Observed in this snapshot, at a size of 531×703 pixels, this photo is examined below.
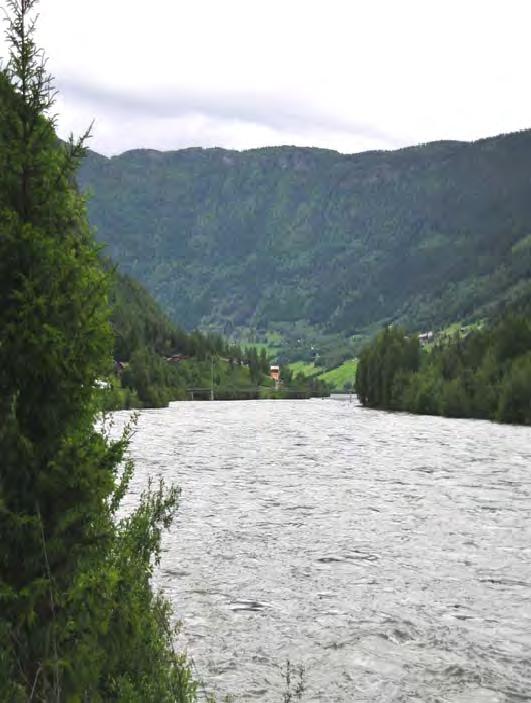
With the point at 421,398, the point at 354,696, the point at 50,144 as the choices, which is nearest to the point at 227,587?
the point at 354,696

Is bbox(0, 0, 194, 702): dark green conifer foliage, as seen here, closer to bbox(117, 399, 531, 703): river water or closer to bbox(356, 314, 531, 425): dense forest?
bbox(117, 399, 531, 703): river water

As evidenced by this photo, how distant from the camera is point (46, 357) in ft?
41.0

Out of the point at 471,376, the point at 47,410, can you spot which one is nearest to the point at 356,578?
the point at 47,410

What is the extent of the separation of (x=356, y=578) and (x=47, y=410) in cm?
2125

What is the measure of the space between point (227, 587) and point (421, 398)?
140 meters

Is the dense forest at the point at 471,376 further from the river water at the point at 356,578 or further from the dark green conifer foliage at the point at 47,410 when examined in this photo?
the dark green conifer foliage at the point at 47,410

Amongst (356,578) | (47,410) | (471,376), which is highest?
(471,376)

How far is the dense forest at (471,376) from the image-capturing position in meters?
134

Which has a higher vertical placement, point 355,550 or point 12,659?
point 12,659

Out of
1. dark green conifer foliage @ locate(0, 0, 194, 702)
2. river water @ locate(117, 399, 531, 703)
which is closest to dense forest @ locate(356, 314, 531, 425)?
river water @ locate(117, 399, 531, 703)

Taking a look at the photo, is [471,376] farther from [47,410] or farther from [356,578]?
[47,410]

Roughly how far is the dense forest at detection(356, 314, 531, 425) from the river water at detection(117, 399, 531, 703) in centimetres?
6653

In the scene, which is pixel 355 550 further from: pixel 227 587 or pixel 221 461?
pixel 221 461

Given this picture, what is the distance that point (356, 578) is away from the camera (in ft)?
103
